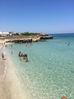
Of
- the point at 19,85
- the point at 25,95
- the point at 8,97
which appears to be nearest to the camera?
the point at 8,97

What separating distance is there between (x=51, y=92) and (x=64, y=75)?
155 inches

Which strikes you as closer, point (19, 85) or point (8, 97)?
point (8, 97)

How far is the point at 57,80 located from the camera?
36.0 ft

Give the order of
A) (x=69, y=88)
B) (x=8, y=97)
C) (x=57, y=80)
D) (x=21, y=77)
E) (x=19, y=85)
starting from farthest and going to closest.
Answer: (x=21, y=77) → (x=57, y=80) → (x=19, y=85) → (x=69, y=88) → (x=8, y=97)

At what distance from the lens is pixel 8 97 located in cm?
777

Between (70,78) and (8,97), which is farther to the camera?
(70,78)

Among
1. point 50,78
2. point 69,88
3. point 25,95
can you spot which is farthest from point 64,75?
point 25,95

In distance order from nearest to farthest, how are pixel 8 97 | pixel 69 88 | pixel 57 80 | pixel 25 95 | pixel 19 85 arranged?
pixel 8 97, pixel 25 95, pixel 69 88, pixel 19 85, pixel 57 80

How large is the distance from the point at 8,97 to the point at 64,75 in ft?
22.1

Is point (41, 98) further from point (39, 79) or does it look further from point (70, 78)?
point (70, 78)

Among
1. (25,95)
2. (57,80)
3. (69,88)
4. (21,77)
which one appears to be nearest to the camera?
(25,95)

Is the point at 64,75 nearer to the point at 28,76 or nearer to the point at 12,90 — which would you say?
the point at 28,76

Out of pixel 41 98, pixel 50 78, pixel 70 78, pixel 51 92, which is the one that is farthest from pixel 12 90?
pixel 70 78

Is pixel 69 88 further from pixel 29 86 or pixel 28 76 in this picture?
pixel 28 76
